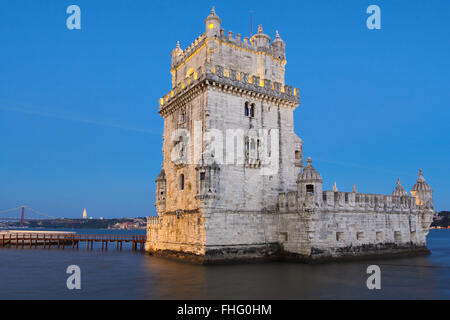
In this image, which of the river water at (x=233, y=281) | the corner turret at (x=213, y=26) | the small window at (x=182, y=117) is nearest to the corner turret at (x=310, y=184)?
the river water at (x=233, y=281)

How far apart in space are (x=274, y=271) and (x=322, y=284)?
5061 millimetres

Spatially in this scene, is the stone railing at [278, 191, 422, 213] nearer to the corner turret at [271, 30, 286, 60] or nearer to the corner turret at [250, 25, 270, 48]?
the corner turret at [271, 30, 286, 60]

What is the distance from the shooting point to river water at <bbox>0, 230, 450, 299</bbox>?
18.5m

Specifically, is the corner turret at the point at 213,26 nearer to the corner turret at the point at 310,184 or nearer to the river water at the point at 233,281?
the corner turret at the point at 310,184

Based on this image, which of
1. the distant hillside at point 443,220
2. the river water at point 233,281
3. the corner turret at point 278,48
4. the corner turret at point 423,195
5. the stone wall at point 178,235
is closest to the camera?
the river water at point 233,281

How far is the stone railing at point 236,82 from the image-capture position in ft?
97.1

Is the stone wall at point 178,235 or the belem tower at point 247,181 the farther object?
the belem tower at point 247,181

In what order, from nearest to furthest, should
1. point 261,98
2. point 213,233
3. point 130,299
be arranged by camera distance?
point 130,299, point 213,233, point 261,98

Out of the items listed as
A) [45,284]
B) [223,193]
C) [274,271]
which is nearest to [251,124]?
[223,193]

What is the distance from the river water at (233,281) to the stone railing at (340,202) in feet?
15.0

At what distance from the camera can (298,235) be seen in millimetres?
29422

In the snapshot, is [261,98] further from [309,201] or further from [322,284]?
[322,284]

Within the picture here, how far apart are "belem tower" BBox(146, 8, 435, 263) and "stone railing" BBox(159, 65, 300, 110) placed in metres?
0.10

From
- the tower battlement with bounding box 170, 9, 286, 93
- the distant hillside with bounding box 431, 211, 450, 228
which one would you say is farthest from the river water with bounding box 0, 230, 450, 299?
the distant hillside with bounding box 431, 211, 450, 228
